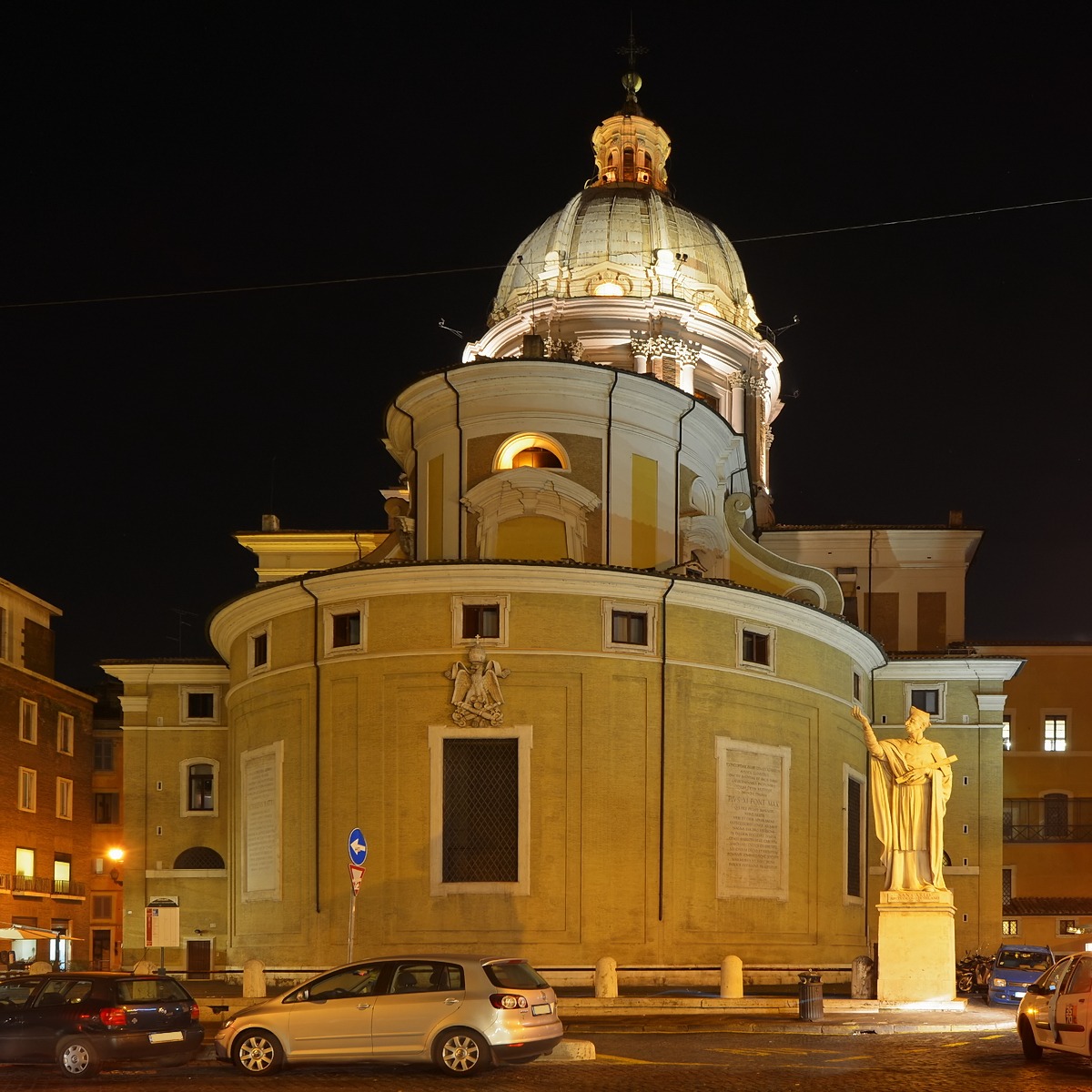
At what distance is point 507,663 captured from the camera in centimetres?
3291

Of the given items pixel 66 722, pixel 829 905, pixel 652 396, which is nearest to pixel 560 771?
pixel 829 905

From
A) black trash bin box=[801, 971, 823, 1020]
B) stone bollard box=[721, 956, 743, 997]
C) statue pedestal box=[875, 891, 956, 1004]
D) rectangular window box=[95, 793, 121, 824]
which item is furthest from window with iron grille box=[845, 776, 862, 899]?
rectangular window box=[95, 793, 121, 824]

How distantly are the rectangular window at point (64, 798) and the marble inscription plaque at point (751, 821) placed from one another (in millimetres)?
29295

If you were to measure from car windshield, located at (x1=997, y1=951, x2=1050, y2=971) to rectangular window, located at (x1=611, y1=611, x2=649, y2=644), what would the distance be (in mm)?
9050

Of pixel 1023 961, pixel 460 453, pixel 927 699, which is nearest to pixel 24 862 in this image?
pixel 460 453

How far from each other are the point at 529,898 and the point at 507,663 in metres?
4.53

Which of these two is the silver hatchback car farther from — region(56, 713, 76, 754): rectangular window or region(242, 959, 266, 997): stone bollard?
region(56, 713, 76, 754): rectangular window

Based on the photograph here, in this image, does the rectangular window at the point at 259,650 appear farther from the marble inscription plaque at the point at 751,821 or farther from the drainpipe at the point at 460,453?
the marble inscription plaque at the point at 751,821

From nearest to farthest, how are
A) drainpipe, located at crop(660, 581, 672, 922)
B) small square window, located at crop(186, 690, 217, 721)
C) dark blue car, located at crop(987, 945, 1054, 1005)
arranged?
1. dark blue car, located at crop(987, 945, 1054, 1005)
2. drainpipe, located at crop(660, 581, 672, 922)
3. small square window, located at crop(186, 690, 217, 721)

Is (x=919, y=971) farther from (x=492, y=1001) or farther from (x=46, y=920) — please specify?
(x=46, y=920)

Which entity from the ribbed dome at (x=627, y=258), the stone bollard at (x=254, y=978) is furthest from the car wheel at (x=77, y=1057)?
the ribbed dome at (x=627, y=258)

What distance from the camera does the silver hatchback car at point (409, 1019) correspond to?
16828mm

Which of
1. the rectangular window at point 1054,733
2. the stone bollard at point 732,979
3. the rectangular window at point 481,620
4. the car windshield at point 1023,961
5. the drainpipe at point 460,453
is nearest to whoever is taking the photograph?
the stone bollard at point 732,979

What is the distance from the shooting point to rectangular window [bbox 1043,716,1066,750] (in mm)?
51500
